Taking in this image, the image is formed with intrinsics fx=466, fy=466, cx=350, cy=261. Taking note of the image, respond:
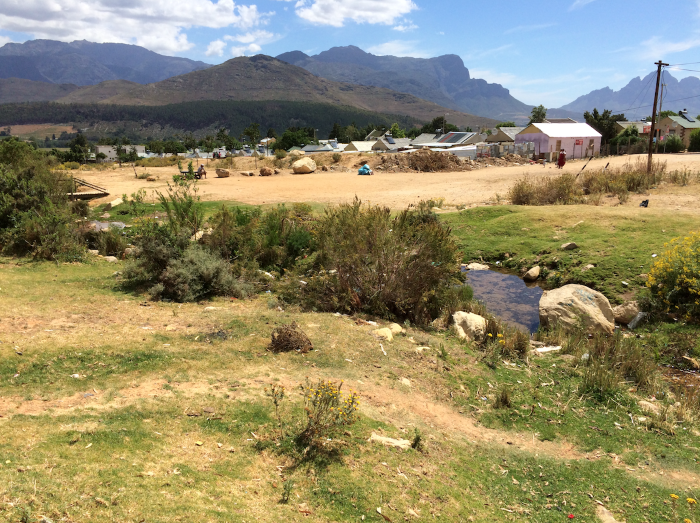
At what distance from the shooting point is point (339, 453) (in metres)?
4.50

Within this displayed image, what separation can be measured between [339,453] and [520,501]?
1.81 metres

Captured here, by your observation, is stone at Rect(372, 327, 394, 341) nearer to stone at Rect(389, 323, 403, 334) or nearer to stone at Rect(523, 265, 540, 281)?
stone at Rect(389, 323, 403, 334)

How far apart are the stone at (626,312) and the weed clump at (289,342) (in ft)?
23.9

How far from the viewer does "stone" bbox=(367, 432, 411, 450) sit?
4.82 m

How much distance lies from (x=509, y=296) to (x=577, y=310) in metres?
2.56

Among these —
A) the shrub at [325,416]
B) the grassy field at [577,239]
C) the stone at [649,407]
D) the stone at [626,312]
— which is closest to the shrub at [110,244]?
the shrub at [325,416]

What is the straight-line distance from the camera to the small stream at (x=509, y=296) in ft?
35.5

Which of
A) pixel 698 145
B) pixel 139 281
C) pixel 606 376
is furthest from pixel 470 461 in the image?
pixel 698 145

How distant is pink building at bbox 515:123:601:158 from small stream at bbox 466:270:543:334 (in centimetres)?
3960

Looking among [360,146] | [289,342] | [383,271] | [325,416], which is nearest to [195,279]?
[289,342]

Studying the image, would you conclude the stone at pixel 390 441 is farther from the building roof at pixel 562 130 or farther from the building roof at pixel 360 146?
the building roof at pixel 360 146

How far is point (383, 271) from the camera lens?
9273 mm

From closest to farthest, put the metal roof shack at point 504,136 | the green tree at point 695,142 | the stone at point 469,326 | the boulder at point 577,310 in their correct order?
1. the stone at point 469,326
2. the boulder at point 577,310
3. the green tree at point 695,142
4. the metal roof shack at point 504,136

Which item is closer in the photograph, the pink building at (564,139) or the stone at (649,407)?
the stone at (649,407)
